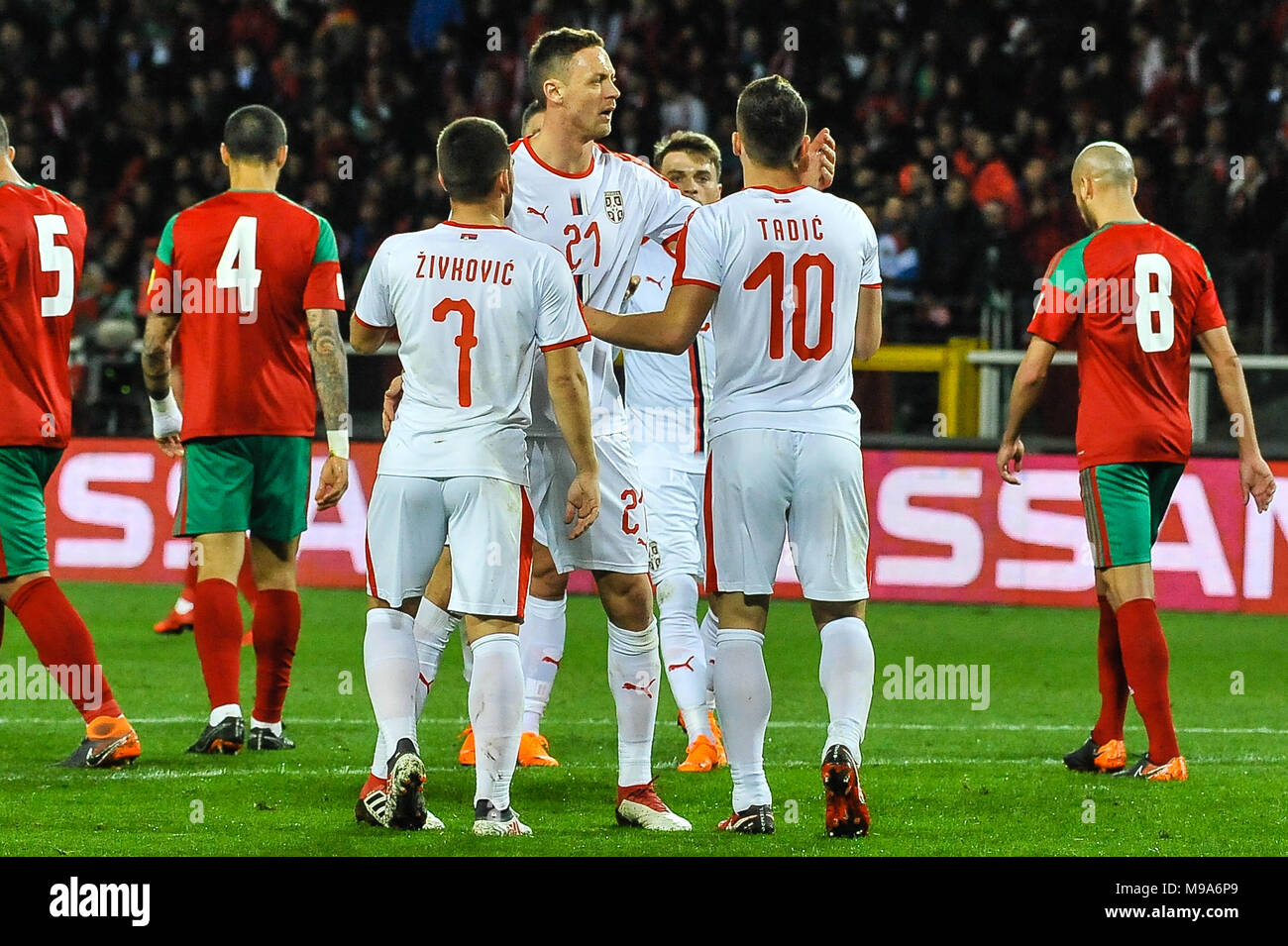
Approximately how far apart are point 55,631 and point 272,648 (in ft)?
2.86

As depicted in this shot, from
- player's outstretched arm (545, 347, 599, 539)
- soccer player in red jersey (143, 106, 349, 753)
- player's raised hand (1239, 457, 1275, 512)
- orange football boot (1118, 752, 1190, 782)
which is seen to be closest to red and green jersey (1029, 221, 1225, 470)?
player's raised hand (1239, 457, 1275, 512)

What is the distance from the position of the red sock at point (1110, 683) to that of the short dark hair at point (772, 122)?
2.38 meters

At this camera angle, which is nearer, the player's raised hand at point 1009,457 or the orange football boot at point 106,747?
the orange football boot at point 106,747

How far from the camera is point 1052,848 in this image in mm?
5219

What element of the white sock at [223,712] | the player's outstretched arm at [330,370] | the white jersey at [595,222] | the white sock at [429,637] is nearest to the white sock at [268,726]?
the white sock at [223,712]

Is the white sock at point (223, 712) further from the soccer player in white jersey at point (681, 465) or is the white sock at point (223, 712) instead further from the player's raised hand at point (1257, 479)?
the player's raised hand at point (1257, 479)

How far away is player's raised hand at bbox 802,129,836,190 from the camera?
5.61 m

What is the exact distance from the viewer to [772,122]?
Answer: 5.38 meters

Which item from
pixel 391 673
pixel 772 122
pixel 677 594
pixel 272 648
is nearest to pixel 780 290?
pixel 772 122

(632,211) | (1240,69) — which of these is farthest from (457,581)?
(1240,69)

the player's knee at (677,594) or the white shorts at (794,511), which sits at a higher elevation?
the white shorts at (794,511)

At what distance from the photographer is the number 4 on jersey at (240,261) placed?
695 cm

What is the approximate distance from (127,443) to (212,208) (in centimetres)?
616

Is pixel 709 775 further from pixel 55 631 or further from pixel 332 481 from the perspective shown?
pixel 55 631
